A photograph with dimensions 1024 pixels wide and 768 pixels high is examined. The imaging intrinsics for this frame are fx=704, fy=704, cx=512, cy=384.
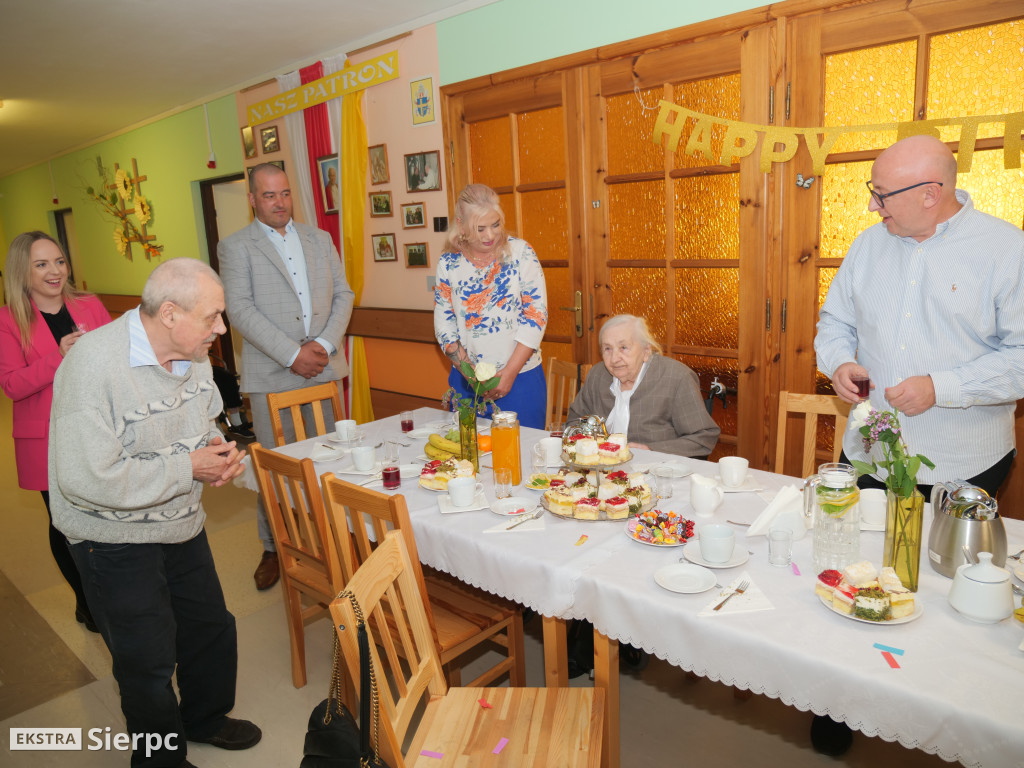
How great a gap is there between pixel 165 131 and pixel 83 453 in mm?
6766

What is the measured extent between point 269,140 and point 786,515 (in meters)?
5.56

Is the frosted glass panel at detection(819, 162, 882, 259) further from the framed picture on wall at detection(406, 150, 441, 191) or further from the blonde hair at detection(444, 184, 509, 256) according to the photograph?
the framed picture on wall at detection(406, 150, 441, 191)

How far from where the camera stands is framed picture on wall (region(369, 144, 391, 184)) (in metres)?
5.07

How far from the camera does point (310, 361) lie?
11.1 ft

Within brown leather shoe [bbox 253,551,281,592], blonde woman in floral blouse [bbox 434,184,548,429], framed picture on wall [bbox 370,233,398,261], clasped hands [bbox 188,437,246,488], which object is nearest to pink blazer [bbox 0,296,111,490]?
brown leather shoe [bbox 253,551,281,592]

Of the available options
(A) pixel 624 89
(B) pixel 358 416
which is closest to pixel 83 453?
(A) pixel 624 89

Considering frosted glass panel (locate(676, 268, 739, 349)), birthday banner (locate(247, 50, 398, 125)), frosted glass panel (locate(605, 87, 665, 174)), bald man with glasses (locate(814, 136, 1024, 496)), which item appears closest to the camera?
bald man with glasses (locate(814, 136, 1024, 496))

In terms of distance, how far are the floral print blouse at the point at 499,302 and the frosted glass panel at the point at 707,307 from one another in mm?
980

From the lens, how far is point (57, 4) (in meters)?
3.93

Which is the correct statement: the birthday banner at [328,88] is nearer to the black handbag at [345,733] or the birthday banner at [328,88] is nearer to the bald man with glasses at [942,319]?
the bald man with glasses at [942,319]

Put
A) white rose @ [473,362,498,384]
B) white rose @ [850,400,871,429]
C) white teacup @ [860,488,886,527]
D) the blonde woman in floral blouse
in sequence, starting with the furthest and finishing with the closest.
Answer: the blonde woman in floral blouse, white rose @ [473,362,498,384], white teacup @ [860,488,886,527], white rose @ [850,400,871,429]

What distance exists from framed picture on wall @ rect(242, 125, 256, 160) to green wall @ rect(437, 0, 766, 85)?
2.40 meters

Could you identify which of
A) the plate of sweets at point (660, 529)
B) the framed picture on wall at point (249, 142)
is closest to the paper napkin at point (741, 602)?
the plate of sweets at point (660, 529)

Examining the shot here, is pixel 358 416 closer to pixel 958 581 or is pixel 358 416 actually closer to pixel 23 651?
pixel 23 651
